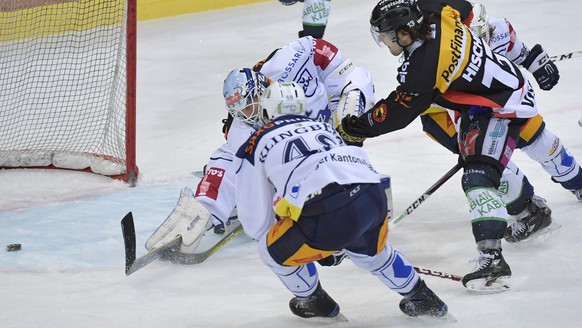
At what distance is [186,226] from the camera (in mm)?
4004

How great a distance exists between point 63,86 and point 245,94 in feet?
10.5

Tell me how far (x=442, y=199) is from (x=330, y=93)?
729 millimetres

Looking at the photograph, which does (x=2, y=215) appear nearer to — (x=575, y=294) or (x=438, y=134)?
(x=438, y=134)

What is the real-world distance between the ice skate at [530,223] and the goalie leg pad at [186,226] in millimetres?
1183

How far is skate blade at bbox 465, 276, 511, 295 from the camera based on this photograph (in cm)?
331

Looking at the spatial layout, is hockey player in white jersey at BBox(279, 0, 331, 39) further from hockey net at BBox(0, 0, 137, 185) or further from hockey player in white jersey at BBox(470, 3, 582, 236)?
hockey player in white jersey at BBox(470, 3, 582, 236)

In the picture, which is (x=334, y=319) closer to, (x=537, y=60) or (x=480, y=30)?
(x=480, y=30)

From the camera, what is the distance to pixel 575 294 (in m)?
3.27

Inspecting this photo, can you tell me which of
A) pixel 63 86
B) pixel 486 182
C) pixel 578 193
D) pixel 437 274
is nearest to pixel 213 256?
pixel 437 274

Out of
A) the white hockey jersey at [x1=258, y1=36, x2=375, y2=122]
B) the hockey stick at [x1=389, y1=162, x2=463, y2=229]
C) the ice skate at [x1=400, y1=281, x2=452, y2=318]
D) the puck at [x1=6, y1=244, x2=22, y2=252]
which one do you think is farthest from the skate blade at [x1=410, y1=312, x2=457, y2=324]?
the puck at [x1=6, y1=244, x2=22, y2=252]

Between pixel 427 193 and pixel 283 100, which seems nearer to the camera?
pixel 283 100

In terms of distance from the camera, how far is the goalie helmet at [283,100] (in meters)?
2.97

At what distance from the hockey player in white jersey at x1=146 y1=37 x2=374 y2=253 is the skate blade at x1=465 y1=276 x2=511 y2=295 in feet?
3.05

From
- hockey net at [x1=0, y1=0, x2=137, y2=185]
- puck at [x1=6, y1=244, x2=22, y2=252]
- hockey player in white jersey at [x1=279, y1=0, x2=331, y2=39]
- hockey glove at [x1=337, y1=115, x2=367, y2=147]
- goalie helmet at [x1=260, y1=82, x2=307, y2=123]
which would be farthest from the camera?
hockey player in white jersey at [x1=279, y1=0, x2=331, y2=39]
